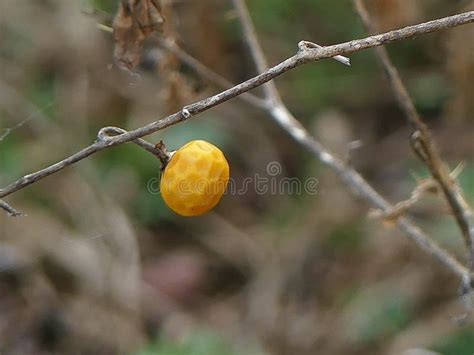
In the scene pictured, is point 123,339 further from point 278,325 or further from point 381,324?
point 381,324

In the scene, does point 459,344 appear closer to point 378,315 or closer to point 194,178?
point 378,315

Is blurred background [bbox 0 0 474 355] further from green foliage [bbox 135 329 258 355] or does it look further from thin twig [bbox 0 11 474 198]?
thin twig [bbox 0 11 474 198]

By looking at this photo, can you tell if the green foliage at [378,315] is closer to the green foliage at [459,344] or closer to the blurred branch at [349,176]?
the green foliage at [459,344]

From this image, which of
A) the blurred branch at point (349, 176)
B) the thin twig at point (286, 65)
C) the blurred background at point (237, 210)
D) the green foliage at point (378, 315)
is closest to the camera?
the thin twig at point (286, 65)

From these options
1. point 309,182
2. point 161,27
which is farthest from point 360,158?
point 161,27

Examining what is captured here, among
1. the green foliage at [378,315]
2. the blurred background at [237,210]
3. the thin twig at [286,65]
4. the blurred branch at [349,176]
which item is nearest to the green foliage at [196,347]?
the blurred background at [237,210]

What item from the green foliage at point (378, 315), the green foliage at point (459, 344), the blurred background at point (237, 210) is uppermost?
the blurred background at point (237, 210)
